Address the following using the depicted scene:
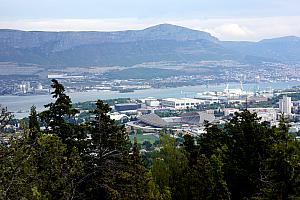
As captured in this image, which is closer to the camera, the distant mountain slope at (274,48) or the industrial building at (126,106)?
the industrial building at (126,106)

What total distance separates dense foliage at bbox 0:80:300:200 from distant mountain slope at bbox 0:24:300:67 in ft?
279

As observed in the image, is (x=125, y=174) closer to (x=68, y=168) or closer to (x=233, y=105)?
(x=68, y=168)

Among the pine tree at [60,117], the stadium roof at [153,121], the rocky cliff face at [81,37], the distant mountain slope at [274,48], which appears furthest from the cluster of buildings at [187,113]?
the distant mountain slope at [274,48]

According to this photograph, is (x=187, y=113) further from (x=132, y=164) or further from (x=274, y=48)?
(x=274, y=48)

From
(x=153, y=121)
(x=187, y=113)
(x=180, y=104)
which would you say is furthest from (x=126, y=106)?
(x=153, y=121)

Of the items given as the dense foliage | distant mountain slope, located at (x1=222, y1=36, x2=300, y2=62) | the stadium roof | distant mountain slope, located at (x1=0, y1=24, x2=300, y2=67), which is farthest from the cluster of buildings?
distant mountain slope, located at (x1=222, y1=36, x2=300, y2=62)

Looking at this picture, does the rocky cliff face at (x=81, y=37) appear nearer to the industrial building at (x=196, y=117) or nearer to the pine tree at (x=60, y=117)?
the industrial building at (x=196, y=117)

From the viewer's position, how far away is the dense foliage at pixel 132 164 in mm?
6254

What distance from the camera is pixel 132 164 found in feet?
25.8

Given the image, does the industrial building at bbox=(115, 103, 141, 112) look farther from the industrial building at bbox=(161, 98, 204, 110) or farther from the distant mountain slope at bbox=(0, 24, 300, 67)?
the distant mountain slope at bbox=(0, 24, 300, 67)

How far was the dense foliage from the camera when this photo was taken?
6254 millimetres

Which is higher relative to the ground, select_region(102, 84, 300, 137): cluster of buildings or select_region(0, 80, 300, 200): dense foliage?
select_region(0, 80, 300, 200): dense foliage

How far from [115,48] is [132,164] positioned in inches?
4303

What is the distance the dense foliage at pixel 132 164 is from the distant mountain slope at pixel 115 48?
84934mm
